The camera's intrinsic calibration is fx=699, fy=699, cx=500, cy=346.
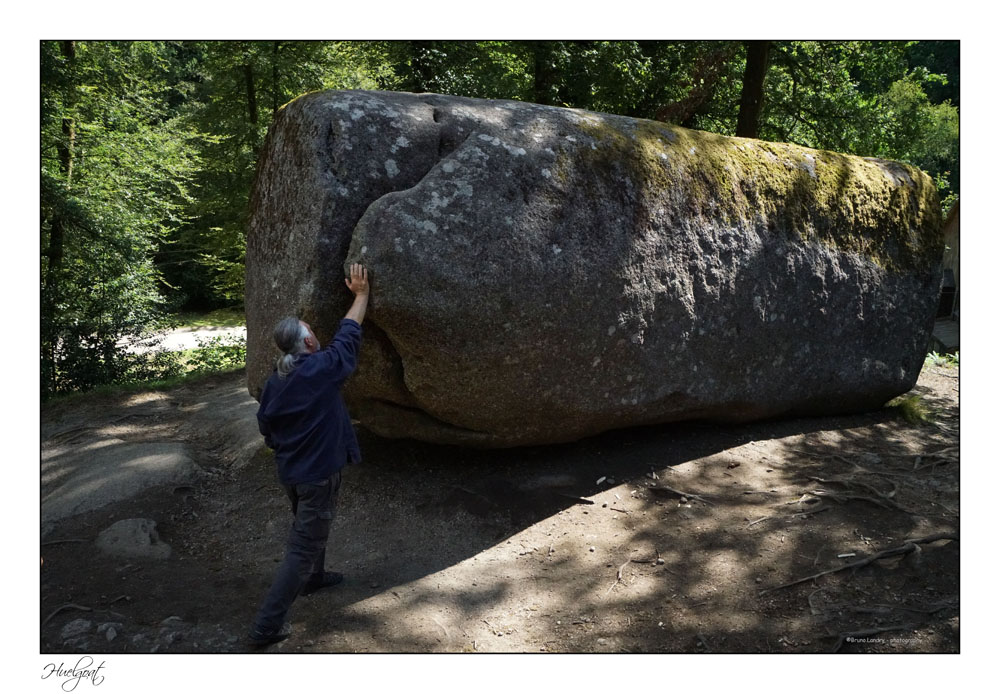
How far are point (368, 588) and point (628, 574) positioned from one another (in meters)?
1.58

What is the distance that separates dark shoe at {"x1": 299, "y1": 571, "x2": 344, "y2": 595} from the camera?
4.13 m

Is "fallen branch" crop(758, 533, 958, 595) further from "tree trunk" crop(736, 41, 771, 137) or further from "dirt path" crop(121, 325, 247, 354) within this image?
"dirt path" crop(121, 325, 247, 354)

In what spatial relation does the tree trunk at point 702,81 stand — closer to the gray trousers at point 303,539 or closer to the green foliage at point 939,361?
the green foliage at point 939,361

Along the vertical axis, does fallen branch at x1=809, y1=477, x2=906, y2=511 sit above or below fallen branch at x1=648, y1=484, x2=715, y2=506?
above

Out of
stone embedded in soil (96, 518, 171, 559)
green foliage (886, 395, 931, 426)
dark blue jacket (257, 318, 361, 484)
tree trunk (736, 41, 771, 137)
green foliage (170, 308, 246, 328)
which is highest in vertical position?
tree trunk (736, 41, 771, 137)

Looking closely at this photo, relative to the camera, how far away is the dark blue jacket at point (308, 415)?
3645 millimetres

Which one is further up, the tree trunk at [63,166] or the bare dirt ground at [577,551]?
the tree trunk at [63,166]

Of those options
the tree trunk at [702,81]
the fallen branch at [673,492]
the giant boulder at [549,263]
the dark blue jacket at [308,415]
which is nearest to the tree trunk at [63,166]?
the giant boulder at [549,263]

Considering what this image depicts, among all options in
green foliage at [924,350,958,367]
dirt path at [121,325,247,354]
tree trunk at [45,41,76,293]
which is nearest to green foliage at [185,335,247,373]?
dirt path at [121,325,247,354]

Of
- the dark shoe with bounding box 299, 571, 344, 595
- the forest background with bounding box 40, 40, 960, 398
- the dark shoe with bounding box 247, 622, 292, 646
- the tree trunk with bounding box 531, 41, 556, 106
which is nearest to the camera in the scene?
the dark shoe with bounding box 247, 622, 292, 646

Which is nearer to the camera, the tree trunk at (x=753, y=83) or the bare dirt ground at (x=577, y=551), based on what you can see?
the bare dirt ground at (x=577, y=551)

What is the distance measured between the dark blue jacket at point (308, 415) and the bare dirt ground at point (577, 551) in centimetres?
86

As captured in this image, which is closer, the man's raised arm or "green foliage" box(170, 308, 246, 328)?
the man's raised arm

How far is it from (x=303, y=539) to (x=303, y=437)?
55cm
